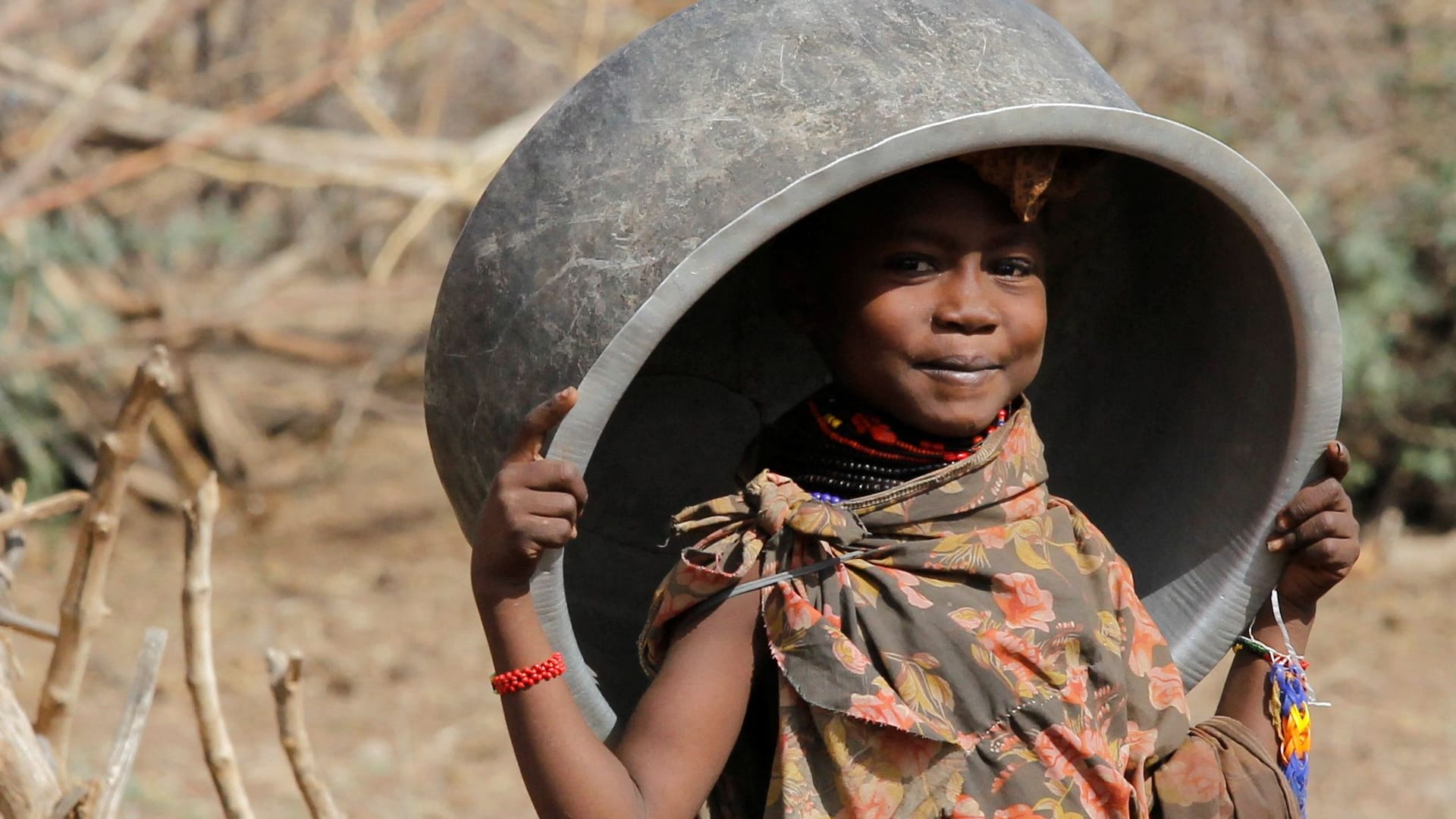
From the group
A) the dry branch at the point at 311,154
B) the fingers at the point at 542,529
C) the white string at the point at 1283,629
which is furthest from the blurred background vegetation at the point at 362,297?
the fingers at the point at 542,529

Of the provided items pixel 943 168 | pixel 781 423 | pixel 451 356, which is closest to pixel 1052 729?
pixel 781 423

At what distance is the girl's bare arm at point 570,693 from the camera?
1.56 m

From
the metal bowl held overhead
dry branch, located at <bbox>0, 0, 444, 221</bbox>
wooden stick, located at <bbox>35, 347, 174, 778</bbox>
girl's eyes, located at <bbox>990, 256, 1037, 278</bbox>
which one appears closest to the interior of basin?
the metal bowl held overhead

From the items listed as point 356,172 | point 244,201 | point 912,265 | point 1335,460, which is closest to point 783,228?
point 912,265

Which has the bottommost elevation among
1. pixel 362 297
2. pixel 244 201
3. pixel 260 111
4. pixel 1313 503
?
pixel 1313 503

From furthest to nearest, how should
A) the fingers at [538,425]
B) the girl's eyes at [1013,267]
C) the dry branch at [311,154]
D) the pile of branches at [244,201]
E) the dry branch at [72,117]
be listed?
1. the dry branch at [311,154]
2. the pile of branches at [244,201]
3. the dry branch at [72,117]
4. the girl's eyes at [1013,267]
5. the fingers at [538,425]

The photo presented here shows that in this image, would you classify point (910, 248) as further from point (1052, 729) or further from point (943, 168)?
point (1052, 729)

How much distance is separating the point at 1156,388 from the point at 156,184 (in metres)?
4.82

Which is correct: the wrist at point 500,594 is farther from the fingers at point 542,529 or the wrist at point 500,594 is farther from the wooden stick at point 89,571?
the wooden stick at point 89,571

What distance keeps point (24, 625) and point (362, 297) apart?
3254 millimetres

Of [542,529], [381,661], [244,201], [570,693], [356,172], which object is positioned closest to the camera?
[542,529]

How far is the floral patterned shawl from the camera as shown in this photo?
1.69 meters

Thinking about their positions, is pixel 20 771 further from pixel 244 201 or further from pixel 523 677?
pixel 244 201

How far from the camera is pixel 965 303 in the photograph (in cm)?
175
